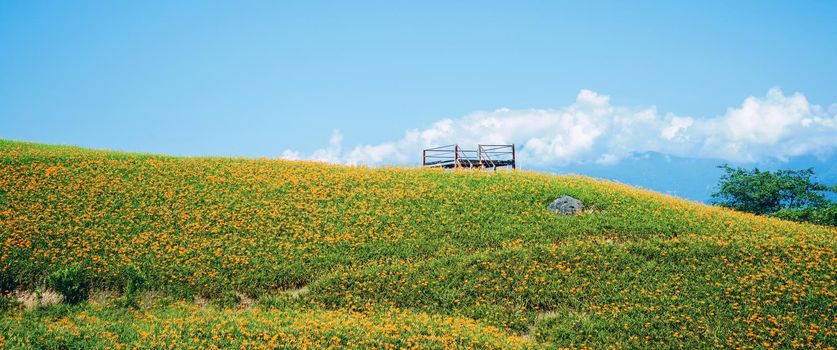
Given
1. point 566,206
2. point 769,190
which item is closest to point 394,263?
point 566,206

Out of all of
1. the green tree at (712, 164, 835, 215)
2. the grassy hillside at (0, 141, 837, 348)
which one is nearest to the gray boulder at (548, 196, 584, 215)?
the grassy hillside at (0, 141, 837, 348)

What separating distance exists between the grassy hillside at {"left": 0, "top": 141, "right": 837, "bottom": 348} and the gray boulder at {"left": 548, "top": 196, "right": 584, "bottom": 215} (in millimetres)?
511

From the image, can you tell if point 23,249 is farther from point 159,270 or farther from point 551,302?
point 551,302

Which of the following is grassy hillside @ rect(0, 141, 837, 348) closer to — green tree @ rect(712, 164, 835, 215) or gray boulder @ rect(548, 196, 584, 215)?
gray boulder @ rect(548, 196, 584, 215)

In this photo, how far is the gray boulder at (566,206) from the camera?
2758cm

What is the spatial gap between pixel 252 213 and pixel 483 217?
37.7 feet

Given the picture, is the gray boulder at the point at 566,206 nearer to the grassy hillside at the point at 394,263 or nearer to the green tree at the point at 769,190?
the grassy hillside at the point at 394,263

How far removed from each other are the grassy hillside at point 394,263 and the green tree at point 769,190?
2823 centimetres

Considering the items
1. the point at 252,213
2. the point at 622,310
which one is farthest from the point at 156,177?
the point at 622,310

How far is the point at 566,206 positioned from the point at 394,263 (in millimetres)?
10497

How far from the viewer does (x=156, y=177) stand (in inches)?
1231

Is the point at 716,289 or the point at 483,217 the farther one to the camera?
the point at 483,217

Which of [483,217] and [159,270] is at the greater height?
[483,217]

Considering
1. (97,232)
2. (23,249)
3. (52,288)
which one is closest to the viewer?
(52,288)
